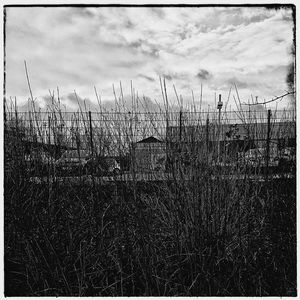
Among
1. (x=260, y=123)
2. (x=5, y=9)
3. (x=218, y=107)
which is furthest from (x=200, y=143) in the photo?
(x=5, y=9)

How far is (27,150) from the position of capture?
2529mm

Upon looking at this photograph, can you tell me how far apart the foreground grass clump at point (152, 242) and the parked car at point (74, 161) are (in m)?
0.19

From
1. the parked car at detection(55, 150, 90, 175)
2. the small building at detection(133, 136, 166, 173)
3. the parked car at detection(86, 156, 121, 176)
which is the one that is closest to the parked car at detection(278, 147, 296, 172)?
the small building at detection(133, 136, 166, 173)

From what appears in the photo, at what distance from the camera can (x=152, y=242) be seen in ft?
7.29

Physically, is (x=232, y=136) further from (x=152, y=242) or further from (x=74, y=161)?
(x=74, y=161)

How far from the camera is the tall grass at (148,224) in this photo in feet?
7.00

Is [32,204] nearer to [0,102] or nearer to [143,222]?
[143,222]

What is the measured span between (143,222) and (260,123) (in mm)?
1263

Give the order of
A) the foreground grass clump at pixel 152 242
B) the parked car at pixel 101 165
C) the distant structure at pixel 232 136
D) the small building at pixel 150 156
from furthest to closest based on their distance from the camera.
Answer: the parked car at pixel 101 165
the small building at pixel 150 156
the distant structure at pixel 232 136
the foreground grass clump at pixel 152 242

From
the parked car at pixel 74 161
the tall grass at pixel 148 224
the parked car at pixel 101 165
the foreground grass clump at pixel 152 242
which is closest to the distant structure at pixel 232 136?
the tall grass at pixel 148 224

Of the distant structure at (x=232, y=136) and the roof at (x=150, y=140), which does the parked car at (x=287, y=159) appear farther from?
the roof at (x=150, y=140)

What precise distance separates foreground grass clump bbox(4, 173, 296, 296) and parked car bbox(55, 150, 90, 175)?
0.19 metres

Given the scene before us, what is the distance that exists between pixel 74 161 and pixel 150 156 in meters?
0.64

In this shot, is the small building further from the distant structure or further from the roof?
the distant structure
